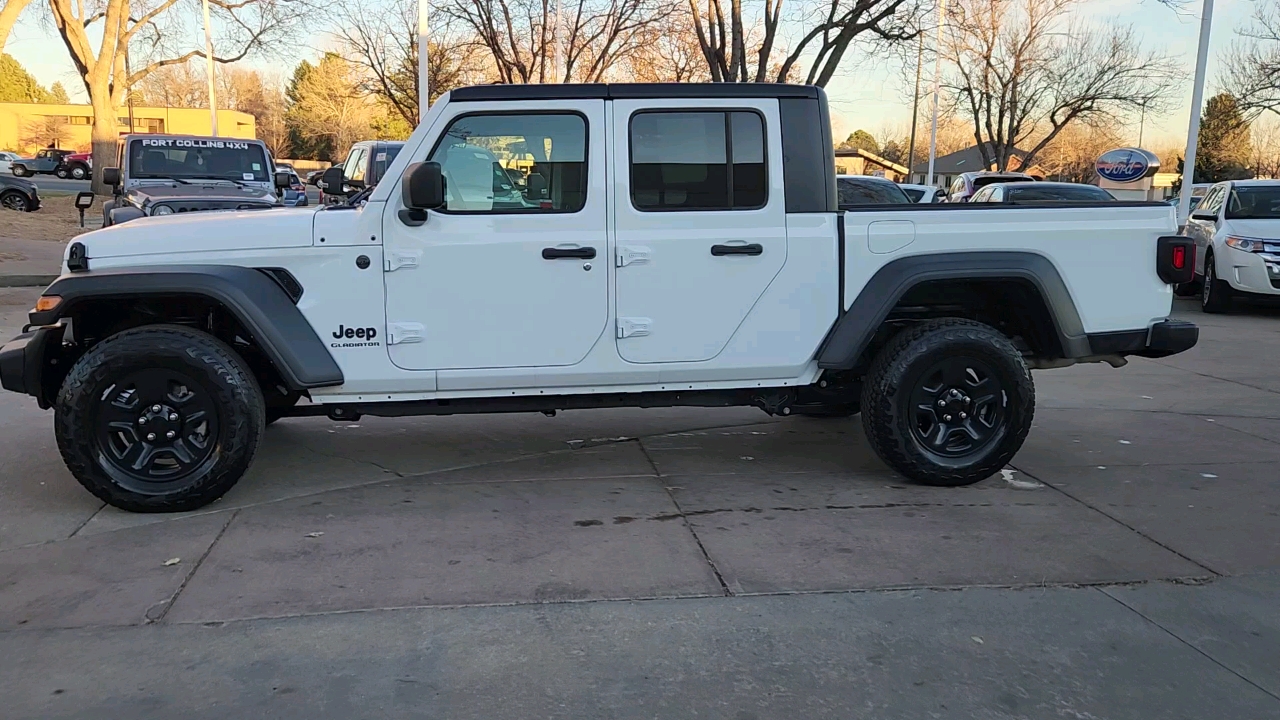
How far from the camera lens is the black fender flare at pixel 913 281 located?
5055 mm

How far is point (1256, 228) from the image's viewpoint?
12.9 m

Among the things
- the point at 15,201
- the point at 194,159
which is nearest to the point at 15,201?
the point at 15,201

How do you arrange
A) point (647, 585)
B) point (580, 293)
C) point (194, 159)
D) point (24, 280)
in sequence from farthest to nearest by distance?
1. point (24, 280)
2. point (194, 159)
3. point (580, 293)
4. point (647, 585)

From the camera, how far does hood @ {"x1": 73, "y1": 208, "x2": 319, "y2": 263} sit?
4691 millimetres

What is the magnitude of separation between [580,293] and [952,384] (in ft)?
6.37

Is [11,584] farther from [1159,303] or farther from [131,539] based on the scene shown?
[1159,303]

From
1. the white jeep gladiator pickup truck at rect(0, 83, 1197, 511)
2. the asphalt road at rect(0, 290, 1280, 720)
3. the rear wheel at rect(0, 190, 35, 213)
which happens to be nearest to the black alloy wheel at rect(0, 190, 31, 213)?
the rear wheel at rect(0, 190, 35, 213)

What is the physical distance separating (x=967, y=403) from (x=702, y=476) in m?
1.42

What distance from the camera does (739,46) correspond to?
76.1 feet

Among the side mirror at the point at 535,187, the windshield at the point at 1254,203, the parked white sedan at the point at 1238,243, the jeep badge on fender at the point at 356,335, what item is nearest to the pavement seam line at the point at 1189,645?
the side mirror at the point at 535,187

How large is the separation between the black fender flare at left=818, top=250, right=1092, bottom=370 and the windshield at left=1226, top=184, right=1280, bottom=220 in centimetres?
996

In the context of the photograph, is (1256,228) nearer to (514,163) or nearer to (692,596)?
(514,163)

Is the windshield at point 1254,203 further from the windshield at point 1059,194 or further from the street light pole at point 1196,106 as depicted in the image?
the street light pole at point 1196,106

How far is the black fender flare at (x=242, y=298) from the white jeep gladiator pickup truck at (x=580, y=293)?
0.01 metres
